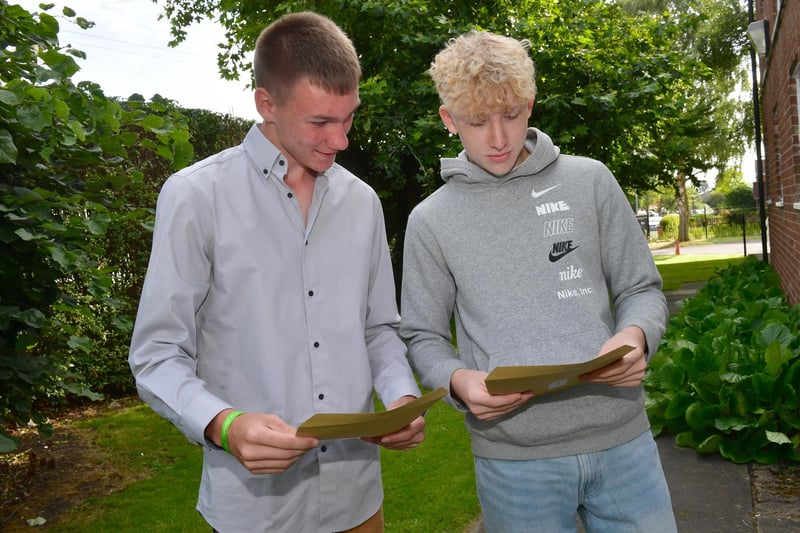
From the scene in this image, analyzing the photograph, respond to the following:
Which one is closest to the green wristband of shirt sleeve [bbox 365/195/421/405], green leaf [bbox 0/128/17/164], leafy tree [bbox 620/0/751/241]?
shirt sleeve [bbox 365/195/421/405]

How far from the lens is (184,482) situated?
562 centimetres

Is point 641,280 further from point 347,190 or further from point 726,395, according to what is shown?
point 726,395

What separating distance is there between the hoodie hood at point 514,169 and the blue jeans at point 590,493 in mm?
793

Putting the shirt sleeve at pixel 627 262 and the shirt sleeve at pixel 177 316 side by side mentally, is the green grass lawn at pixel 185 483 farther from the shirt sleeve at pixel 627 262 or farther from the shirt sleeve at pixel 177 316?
the shirt sleeve at pixel 177 316

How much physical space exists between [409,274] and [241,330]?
0.59 metres

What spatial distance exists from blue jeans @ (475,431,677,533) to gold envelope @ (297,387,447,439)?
1.51 feet

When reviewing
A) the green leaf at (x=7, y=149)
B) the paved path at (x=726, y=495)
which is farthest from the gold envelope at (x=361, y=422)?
the paved path at (x=726, y=495)

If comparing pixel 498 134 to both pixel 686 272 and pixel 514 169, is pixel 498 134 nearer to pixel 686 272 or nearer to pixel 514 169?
pixel 514 169

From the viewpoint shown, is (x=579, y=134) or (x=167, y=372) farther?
(x=579, y=134)

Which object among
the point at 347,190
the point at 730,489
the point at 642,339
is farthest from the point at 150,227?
the point at 730,489

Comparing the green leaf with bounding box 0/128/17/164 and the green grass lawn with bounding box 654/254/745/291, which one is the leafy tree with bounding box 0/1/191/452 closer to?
the green leaf with bounding box 0/128/17/164

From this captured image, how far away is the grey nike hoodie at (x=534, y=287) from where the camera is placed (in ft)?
6.98

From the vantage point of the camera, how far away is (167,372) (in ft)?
5.96

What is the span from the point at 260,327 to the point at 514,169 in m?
0.86
